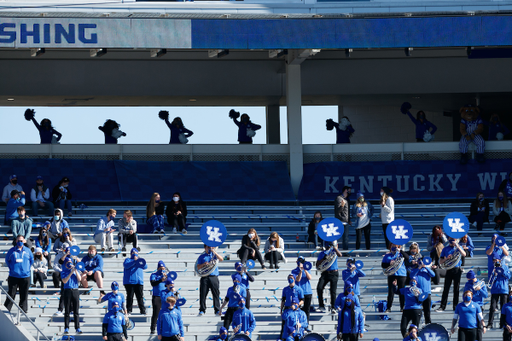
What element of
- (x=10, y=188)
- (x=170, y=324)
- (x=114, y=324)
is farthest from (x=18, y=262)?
(x=10, y=188)

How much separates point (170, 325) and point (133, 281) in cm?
189

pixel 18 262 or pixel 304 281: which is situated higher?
pixel 18 262

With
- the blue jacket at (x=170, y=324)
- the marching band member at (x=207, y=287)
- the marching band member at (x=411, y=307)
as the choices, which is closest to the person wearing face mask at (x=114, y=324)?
the blue jacket at (x=170, y=324)

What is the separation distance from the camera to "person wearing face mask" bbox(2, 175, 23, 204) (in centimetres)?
1920

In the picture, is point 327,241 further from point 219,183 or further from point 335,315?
point 219,183

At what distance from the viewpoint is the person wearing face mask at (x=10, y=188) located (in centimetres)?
1920

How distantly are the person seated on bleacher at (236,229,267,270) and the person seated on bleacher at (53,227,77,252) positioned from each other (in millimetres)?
3286

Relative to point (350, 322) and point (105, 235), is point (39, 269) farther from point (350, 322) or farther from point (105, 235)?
point (350, 322)

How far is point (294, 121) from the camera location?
2191 centimetres

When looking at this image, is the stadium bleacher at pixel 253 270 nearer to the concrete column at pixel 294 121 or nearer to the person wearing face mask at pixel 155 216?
the person wearing face mask at pixel 155 216

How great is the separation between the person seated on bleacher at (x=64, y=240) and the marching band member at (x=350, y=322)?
5.57m

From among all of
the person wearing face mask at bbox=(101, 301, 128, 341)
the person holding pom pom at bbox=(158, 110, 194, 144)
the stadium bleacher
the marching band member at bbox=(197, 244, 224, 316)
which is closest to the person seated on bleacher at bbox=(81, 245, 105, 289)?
the stadium bleacher

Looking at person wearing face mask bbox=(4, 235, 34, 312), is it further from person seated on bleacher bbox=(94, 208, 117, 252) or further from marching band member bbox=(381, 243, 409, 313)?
marching band member bbox=(381, 243, 409, 313)

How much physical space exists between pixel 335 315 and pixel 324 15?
7.83 meters
